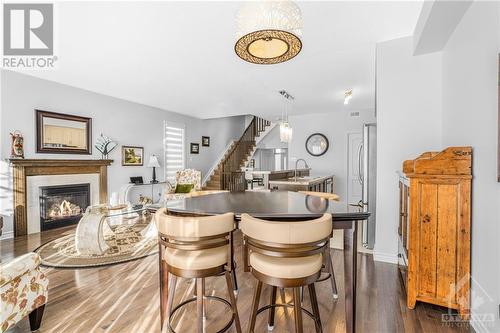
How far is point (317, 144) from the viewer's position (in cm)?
746

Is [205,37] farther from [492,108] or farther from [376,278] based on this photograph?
[376,278]

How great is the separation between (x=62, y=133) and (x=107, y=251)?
109 inches

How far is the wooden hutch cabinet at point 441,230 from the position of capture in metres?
1.87

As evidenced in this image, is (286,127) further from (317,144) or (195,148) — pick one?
(195,148)

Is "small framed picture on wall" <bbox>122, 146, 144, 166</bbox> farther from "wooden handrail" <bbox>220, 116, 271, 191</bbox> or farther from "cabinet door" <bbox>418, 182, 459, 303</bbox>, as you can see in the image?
"cabinet door" <bbox>418, 182, 459, 303</bbox>

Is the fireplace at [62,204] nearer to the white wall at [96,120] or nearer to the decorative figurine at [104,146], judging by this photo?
the white wall at [96,120]

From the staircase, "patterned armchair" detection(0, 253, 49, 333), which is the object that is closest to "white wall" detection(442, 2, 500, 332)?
"patterned armchair" detection(0, 253, 49, 333)

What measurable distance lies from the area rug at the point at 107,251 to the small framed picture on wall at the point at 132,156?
7.00 ft

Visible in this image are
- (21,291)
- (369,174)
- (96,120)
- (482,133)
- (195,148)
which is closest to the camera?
(21,291)

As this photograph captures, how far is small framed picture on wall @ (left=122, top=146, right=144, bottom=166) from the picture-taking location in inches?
228

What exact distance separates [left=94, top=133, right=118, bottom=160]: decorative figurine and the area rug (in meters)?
1.91

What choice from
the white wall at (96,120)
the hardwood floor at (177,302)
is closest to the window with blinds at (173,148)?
the white wall at (96,120)

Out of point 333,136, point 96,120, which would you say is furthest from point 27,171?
point 333,136

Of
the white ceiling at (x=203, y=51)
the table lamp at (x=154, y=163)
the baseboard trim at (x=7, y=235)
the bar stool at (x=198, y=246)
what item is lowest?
the baseboard trim at (x=7, y=235)
